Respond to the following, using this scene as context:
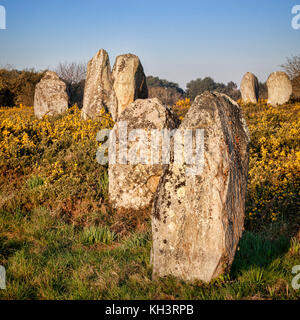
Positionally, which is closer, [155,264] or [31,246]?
[155,264]

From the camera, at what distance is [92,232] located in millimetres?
4645

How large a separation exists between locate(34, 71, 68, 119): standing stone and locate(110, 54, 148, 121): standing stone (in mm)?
5740

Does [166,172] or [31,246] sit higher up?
[166,172]

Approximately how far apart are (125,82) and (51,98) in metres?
6.52

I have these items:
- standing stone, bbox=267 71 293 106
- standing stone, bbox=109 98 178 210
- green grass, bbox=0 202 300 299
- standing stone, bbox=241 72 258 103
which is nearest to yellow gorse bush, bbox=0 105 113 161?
standing stone, bbox=109 98 178 210

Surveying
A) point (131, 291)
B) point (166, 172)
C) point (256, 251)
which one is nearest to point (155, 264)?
point (131, 291)

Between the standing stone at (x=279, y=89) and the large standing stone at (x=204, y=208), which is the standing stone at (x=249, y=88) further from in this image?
the large standing stone at (x=204, y=208)

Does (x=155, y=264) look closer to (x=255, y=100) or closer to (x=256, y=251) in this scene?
(x=256, y=251)

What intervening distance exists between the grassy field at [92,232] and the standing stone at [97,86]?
4.33 metres

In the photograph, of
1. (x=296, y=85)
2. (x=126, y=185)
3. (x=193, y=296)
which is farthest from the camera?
(x=296, y=85)

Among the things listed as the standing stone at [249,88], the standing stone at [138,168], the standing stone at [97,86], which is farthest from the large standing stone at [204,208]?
the standing stone at [249,88]

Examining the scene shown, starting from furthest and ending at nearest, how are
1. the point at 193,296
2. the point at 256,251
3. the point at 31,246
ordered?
the point at 31,246 < the point at 256,251 < the point at 193,296
